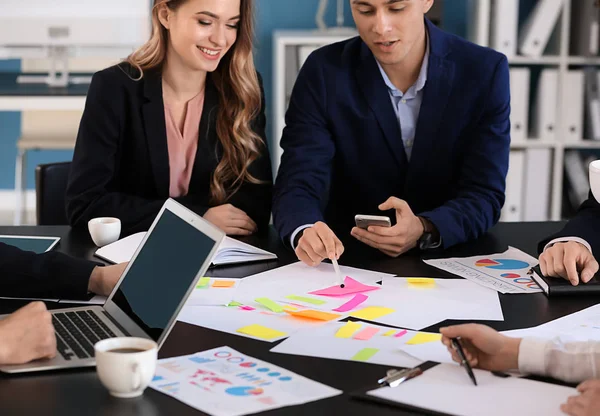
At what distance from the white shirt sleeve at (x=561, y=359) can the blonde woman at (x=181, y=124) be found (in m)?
1.07

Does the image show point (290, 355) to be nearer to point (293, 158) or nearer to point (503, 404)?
point (503, 404)

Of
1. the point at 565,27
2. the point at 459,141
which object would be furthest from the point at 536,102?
the point at 459,141

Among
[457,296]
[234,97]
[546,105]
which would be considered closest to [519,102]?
[546,105]

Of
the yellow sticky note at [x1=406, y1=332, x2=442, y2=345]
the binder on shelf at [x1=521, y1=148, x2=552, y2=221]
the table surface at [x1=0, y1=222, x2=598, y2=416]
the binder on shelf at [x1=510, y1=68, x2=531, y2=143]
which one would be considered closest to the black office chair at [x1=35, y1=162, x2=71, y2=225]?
the table surface at [x1=0, y1=222, x2=598, y2=416]

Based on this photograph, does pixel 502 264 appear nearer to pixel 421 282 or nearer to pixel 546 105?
pixel 421 282

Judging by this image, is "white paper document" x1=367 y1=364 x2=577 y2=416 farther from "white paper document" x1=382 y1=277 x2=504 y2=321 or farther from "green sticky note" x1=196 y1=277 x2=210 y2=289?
"green sticky note" x1=196 y1=277 x2=210 y2=289

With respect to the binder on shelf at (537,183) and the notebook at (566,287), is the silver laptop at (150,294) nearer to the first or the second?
the notebook at (566,287)

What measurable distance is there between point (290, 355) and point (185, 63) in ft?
4.09

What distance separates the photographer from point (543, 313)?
148 cm

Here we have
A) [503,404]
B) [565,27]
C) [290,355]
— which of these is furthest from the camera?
[565,27]

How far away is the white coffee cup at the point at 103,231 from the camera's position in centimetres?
192

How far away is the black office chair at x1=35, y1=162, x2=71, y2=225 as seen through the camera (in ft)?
7.85

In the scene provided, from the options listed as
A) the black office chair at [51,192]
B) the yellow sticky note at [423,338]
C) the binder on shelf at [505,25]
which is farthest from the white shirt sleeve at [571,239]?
the binder on shelf at [505,25]

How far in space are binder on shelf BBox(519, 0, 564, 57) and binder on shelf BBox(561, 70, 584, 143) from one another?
20 cm
